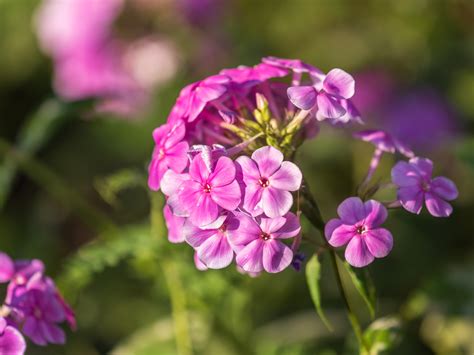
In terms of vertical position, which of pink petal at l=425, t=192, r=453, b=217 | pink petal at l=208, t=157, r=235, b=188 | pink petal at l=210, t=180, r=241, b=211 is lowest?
pink petal at l=425, t=192, r=453, b=217

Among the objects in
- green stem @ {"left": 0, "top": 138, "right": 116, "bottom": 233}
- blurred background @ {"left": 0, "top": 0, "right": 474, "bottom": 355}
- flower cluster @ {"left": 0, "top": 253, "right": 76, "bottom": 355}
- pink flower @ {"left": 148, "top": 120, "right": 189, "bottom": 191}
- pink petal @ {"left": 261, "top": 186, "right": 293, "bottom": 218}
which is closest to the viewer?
pink petal @ {"left": 261, "top": 186, "right": 293, "bottom": 218}

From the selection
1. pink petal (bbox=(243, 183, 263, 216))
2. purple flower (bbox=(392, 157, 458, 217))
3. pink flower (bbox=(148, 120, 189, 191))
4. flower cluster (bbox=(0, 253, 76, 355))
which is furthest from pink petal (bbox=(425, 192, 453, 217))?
flower cluster (bbox=(0, 253, 76, 355))

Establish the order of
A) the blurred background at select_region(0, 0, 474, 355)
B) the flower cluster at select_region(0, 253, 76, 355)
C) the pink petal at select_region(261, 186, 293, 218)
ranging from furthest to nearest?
the blurred background at select_region(0, 0, 474, 355) → the flower cluster at select_region(0, 253, 76, 355) → the pink petal at select_region(261, 186, 293, 218)

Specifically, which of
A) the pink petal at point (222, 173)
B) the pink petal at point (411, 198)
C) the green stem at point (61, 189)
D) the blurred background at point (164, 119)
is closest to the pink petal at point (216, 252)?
the pink petal at point (222, 173)

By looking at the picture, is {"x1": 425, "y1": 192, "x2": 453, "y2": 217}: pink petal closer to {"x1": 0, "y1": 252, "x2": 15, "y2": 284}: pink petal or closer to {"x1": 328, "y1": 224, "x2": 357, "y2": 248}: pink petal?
{"x1": 328, "y1": 224, "x2": 357, "y2": 248}: pink petal

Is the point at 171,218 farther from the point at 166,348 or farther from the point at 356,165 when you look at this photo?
the point at 356,165

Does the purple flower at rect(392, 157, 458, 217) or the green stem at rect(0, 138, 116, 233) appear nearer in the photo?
the purple flower at rect(392, 157, 458, 217)

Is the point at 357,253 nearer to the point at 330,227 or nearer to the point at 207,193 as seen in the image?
the point at 330,227
